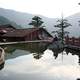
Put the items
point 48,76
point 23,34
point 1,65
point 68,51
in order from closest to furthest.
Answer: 1. point 48,76
2. point 1,65
3. point 68,51
4. point 23,34

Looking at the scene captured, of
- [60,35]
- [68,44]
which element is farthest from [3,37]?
[68,44]

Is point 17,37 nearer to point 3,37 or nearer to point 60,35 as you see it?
point 3,37

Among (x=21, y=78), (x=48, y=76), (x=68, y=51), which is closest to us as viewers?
(x=21, y=78)

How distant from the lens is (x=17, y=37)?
6550cm

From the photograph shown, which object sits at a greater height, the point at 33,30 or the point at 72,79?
the point at 33,30

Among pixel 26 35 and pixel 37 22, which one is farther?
pixel 37 22

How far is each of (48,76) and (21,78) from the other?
255cm

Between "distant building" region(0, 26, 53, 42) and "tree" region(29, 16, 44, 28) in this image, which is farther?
"tree" region(29, 16, 44, 28)

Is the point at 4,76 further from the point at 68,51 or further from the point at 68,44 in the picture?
the point at 68,44

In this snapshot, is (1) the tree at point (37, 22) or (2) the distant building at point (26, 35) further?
(1) the tree at point (37, 22)

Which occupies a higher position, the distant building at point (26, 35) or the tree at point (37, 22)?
the tree at point (37, 22)

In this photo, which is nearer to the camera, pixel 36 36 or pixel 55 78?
pixel 55 78

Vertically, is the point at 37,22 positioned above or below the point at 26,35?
above

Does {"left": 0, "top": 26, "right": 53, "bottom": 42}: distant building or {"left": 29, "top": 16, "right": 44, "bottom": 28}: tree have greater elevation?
{"left": 29, "top": 16, "right": 44, "bottom": 28}: tree
